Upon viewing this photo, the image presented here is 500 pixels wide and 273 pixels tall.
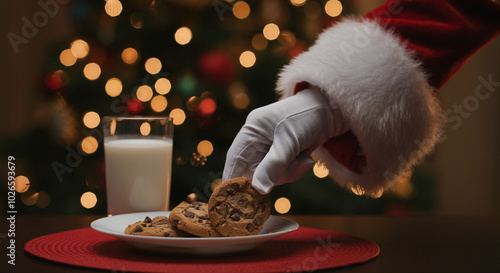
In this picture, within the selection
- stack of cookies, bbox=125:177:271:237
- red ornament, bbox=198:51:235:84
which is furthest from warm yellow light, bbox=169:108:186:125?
stack of cookies, bbox=125:177:271:237

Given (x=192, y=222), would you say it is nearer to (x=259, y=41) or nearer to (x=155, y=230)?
(x=155, y=230)

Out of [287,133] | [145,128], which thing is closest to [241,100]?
[145,128]

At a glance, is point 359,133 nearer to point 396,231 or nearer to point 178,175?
point 396,231

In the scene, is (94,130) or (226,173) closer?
(226,173)

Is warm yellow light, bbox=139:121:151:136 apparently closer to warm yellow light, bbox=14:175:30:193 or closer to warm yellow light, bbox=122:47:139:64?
warm yellow light, bbox=122:47:139:64

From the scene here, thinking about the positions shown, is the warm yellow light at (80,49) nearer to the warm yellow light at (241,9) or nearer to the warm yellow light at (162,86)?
the warm yellow light at (162,86)

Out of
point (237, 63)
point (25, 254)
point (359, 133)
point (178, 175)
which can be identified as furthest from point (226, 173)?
point (237, 63)
